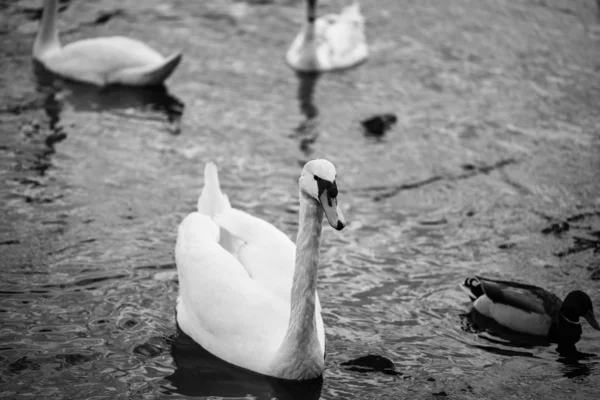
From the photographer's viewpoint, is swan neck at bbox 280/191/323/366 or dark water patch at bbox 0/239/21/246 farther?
dark water patch at bbox 0/239/21/246

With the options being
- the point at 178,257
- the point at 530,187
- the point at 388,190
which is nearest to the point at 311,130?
the point at 388,190

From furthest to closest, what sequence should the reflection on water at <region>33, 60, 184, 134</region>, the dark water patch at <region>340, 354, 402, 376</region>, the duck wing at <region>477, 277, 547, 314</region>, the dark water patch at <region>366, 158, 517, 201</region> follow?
the reflection on water at <region>33, 60, 184, 134</region>, the dark water patch at <region>366, 158, 517, 201</region>, the duck wing at <region>477, 277, 547, 314</region>, the dark water patch at <region>340, 354, 402, 376</region>

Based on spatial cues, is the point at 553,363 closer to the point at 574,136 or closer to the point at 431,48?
the point at 574,136

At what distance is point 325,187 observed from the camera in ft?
22.0

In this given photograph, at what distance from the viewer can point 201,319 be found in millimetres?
7496

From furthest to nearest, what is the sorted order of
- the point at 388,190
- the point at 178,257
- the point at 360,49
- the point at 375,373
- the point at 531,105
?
the point at 360,49 < the point at 531,105 < the point at 388,190 < the point at 178,257 < the point at 375,373

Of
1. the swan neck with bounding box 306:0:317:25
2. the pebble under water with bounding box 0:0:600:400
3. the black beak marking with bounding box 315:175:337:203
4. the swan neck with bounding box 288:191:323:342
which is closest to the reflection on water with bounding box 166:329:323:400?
the pebble under water with bounding box 0:0:600:400

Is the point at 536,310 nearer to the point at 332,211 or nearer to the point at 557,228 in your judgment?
the point at 557,228

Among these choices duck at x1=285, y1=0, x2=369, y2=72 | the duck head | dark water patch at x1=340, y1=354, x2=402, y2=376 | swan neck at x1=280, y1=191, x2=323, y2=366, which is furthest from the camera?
duck at x1=285, y1=0, x2=369, y2=72

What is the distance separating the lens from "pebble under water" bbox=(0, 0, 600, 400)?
7504mm

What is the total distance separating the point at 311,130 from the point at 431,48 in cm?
352

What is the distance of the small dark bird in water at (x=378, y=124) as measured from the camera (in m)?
12.2

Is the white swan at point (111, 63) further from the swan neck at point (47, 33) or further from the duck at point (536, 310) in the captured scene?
the duck at point (536, 310)

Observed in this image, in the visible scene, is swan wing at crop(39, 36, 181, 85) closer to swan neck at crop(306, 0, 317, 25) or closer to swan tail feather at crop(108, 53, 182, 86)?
swan tail feather at crop(108, 53, 182, 86)
